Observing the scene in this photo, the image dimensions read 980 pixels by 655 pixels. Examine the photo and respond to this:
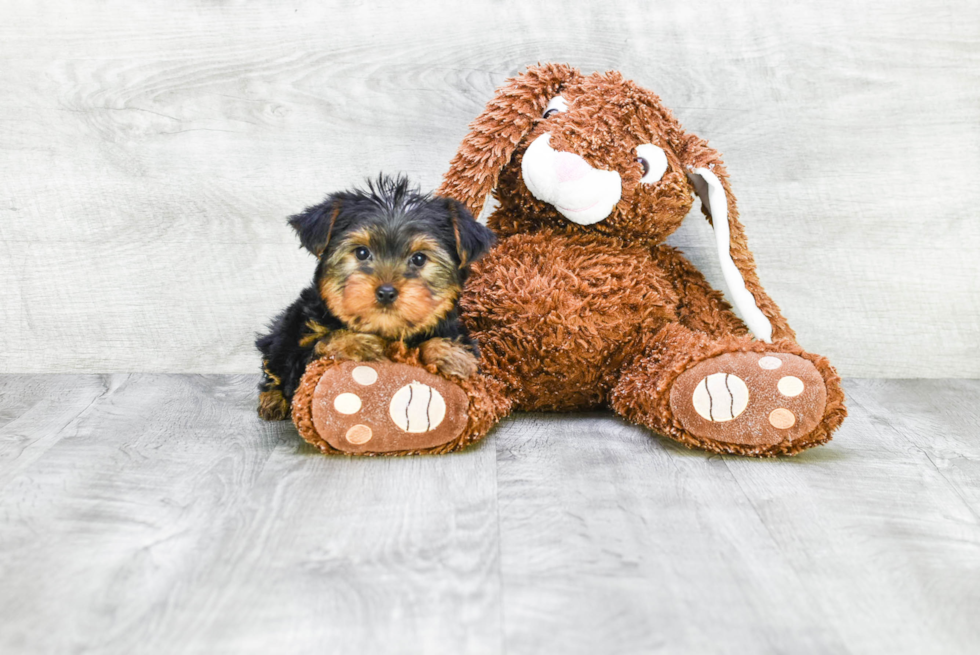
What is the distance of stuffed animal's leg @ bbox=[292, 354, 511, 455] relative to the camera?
5.33 feet

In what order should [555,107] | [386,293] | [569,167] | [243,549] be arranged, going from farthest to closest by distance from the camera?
[555,107], [569,167], [386,293], [243,549]

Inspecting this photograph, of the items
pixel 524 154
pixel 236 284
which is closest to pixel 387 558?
pixel 524 154

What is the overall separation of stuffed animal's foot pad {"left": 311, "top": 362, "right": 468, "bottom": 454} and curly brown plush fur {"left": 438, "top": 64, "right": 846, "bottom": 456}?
213 millimetres

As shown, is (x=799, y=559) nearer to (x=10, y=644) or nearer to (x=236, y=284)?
(x=10, y=644)

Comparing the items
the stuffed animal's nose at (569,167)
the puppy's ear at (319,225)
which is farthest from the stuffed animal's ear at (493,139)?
the puppy's ear at (319,225)

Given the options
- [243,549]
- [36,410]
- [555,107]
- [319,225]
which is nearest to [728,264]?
[555,107]

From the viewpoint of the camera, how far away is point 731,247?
1.99m

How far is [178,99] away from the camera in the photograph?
2.30 metres

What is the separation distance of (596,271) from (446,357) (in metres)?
0.44

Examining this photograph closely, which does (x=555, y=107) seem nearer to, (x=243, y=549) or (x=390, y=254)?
(x=390, y=254)

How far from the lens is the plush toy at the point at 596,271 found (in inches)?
68.4

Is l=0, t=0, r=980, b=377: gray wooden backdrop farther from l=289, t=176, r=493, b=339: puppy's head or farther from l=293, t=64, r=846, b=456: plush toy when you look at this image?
l=289, t=176, r=493, b=339: puppy's head

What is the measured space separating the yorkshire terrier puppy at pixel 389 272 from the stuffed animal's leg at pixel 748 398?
1.42ft

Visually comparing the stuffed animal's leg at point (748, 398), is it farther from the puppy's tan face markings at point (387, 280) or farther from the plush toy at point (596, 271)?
the puppy's tan face markings at point (387, 280)
